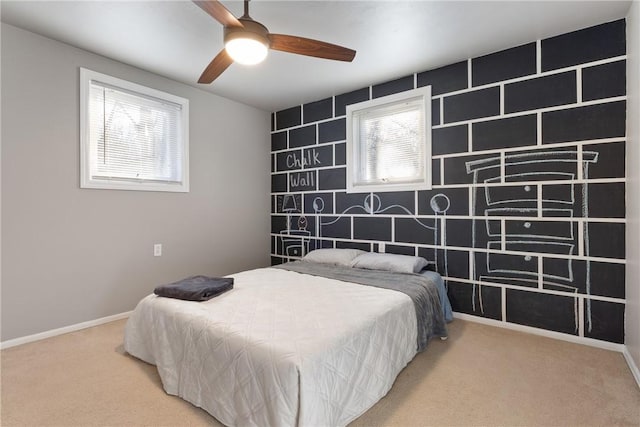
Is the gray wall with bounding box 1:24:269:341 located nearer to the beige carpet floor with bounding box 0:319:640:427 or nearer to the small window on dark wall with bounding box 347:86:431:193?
the beige carpet floor with bounding box 0:319:640:427

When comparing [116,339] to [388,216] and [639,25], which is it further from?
[639,25]

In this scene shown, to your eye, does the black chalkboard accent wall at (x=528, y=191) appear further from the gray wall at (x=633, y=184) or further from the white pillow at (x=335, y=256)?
the white pillow at (x=335, y=256)

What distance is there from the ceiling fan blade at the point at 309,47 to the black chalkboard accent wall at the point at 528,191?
1.51 meters

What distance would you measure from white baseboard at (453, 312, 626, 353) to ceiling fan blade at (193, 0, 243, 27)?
118 inches

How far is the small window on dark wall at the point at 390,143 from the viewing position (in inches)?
125

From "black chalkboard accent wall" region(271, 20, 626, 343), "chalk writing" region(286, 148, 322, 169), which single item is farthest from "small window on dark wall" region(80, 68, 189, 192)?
"black chalkboard accent wall" region(271, 20, 626, 343)

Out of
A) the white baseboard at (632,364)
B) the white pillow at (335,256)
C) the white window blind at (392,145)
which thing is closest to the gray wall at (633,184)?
the white baseboard at (632,364)

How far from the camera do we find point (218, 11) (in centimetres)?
150

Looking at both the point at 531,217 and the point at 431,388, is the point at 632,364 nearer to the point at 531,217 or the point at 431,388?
the point at 531,217

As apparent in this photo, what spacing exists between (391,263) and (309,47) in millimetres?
1943

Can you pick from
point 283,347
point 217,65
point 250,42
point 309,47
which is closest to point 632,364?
point 283,347

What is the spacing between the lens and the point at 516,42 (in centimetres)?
258

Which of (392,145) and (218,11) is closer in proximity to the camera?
(218,11)

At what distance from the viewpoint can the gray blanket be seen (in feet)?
7.33
